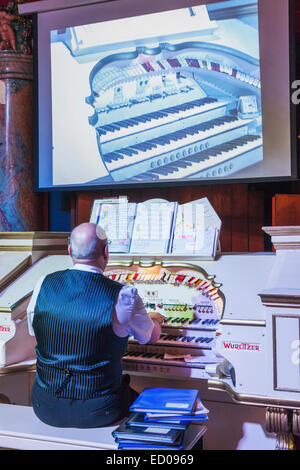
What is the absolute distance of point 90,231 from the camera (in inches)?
84.4

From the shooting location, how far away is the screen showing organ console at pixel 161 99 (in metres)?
3.50

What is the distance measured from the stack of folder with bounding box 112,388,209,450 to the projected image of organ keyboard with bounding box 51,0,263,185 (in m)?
1.93

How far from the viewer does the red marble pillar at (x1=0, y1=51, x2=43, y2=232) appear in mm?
4168

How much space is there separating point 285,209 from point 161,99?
4.13 feet

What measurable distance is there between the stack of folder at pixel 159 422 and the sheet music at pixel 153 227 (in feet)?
3.21

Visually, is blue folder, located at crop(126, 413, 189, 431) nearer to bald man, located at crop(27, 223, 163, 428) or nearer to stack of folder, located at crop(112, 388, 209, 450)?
stack of folder, located at crop(112, 388, 209, 450)

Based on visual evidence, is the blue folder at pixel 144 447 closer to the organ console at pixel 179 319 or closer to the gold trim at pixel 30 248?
the organ console at pixel 179 319

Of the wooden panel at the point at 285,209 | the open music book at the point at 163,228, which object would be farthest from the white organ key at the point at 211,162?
the open music book at the point at 163,228

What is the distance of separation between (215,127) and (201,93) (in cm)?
28

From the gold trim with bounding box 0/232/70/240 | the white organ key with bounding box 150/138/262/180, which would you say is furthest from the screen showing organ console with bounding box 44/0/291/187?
the gold trim with bounding box 0/232/70/240

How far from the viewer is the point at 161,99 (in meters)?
3.75

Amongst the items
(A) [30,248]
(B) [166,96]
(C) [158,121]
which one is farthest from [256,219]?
(A) [30,248]

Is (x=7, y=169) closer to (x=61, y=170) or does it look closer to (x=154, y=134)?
(x=61, y=170)
